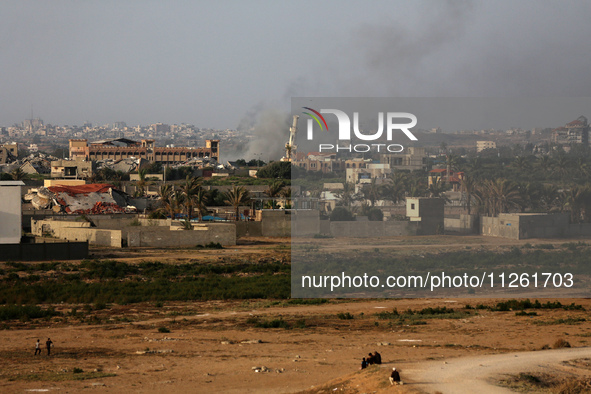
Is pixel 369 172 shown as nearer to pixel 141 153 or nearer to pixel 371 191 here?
pixel 371 191

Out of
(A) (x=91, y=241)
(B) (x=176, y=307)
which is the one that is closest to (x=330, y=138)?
(B) (x=176, y=307)

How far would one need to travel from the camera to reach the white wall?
3986 cm

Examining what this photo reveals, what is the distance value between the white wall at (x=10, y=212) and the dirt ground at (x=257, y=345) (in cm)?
1531

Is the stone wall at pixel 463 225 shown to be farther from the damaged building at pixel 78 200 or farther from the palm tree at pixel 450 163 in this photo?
the damaged building at pixel 78 200

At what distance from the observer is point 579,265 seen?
30.8 metres

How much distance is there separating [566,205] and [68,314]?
2094cm

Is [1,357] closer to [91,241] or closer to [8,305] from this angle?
[8,305]

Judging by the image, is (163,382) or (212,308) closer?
(163,382)

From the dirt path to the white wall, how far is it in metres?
30.0

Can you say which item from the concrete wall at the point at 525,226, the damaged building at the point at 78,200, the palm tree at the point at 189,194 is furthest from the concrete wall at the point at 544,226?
the damaged building at the point at 78,200

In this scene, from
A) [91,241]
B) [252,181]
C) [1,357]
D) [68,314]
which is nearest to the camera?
[1,357]

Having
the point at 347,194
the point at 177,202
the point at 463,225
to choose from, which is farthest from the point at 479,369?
the point at 177,202

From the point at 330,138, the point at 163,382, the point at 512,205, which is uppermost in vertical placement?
the point at 330,138

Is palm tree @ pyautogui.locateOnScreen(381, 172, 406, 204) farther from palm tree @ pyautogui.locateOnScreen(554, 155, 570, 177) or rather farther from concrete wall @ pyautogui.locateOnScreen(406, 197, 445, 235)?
palm tree @ pyautogui.locateOnScreen(554, 155, 570, 177)
